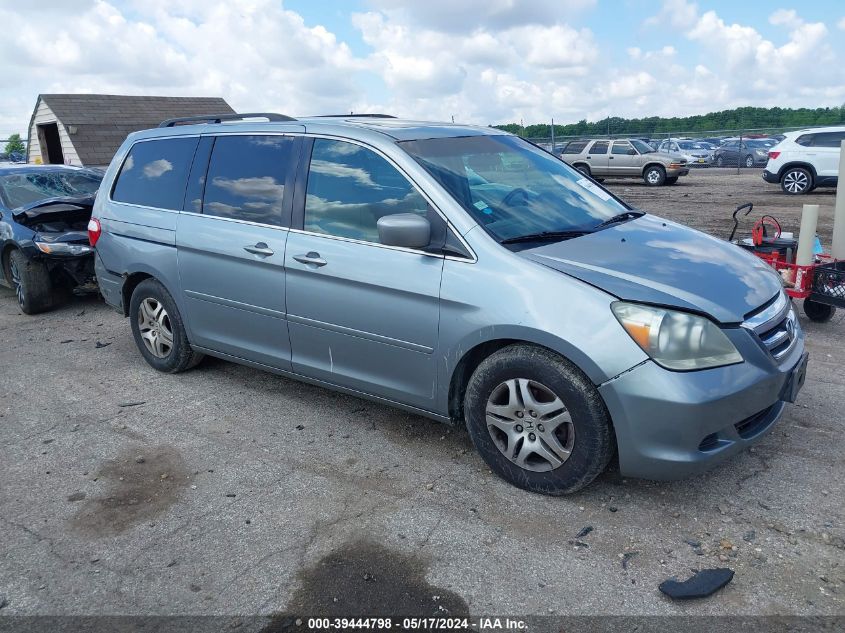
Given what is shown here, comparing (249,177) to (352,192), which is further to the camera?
(249,177)

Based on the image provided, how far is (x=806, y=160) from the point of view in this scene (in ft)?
58.3

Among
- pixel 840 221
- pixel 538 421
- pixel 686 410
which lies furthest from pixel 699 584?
pixel 840 221

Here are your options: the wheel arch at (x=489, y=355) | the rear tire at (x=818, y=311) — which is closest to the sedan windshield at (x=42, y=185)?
the wheel arch at (x=489, y=355)

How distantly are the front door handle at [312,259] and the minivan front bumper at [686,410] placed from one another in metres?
1.75

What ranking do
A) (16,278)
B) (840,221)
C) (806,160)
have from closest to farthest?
1. (840,221)
2. (16,278)
3. (806,160)

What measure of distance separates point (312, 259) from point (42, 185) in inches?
236

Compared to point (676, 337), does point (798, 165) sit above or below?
above

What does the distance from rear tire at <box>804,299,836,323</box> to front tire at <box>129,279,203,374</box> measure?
16.9 ft

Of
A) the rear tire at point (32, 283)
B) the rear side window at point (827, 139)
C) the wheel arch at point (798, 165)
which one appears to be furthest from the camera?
the wheel arch at point (798, 165)

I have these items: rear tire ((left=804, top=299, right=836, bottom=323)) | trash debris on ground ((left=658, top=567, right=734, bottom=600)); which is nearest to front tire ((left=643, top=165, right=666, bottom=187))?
rear tire ((left=804, top=299, right=836, bottom=323))

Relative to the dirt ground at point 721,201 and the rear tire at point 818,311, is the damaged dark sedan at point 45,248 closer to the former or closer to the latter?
the rear tire at point 818,311

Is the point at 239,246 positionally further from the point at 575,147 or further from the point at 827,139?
the point at 575,147

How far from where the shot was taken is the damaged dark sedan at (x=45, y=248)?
7.47 m

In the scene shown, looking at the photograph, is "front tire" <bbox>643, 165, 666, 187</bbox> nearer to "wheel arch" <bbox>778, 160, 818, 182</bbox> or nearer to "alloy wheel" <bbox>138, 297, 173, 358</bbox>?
"wheel arch" <bbox>778, 160, 818, 182</bbox>
